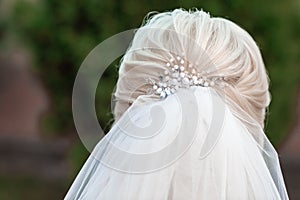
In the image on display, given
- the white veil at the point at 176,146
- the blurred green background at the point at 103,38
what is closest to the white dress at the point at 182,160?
the white veil at the point at 176,146

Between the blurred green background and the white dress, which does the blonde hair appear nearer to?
the white dress

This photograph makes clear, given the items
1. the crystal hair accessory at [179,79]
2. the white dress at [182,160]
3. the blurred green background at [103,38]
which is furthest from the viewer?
the blurred green background at [103,38]

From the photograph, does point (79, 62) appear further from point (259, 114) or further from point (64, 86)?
point (259, 114)

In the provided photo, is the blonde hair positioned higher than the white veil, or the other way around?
the blonde hair

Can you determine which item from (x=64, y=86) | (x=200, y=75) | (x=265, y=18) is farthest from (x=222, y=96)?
(x=64, y=86)

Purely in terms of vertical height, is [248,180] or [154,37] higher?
[154,37]

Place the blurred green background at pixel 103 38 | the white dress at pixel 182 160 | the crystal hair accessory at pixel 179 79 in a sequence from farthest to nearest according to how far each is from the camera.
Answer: the blurred green background at pixel 103 38 < the crystal hair accessory at pixel 179 79 < the white dress at pixel 182 160

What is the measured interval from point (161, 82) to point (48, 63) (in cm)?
449

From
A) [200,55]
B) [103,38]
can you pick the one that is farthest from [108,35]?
[200,55]

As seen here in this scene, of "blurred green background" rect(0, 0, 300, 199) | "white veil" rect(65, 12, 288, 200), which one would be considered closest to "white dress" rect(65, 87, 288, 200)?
"white veil" rect(65, 12, 288, 200)

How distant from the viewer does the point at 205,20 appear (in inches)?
71.9

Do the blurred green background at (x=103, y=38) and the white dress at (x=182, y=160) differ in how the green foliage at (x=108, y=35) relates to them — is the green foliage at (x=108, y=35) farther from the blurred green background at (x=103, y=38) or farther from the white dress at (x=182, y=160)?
the white dress at (x=182, y=160)

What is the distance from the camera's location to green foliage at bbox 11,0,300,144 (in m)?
5.48

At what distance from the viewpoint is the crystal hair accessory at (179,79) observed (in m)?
Answer: 1.74
